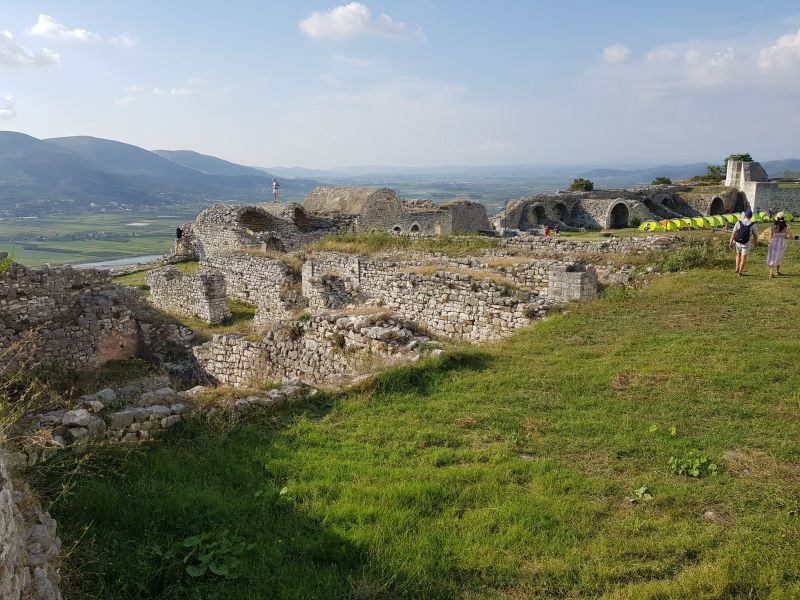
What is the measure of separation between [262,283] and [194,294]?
8.32ft

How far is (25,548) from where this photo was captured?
3842mm

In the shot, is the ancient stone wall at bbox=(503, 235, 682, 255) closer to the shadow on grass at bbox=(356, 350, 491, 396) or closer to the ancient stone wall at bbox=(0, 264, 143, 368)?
the shadow on grass at bbox=(356, 350, 491, 396)

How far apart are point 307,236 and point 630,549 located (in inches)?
1046

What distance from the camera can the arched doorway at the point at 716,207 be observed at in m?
46.4

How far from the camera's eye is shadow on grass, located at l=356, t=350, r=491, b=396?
8.49 m

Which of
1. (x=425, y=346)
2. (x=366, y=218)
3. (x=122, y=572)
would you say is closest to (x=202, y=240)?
(x=366, y=218)

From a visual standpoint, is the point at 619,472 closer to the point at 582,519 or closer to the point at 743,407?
the point at 582,519

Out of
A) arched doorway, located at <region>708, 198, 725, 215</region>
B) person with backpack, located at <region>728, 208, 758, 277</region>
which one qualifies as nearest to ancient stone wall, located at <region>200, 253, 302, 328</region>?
person with backpack, located at <region>728, 208, 758, 277</region>

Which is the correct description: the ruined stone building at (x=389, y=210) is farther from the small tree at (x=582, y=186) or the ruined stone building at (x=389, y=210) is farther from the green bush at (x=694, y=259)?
the green bush at (x=694, y=259)

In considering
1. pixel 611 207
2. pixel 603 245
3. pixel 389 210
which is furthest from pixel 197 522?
pixel 611 207

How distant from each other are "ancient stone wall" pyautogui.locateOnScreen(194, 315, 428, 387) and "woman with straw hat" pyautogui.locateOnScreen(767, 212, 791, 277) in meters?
9.40

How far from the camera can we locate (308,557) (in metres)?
4.60

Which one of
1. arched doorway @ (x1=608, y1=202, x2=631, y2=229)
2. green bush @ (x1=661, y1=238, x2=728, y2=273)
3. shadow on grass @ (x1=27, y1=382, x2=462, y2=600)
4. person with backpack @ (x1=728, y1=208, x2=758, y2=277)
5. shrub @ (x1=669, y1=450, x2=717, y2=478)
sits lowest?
shadow on grass @ (x1=27, y1=382, x2=462, y2=600)

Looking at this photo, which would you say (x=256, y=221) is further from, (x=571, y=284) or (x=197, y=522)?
(x=197, y=522)
